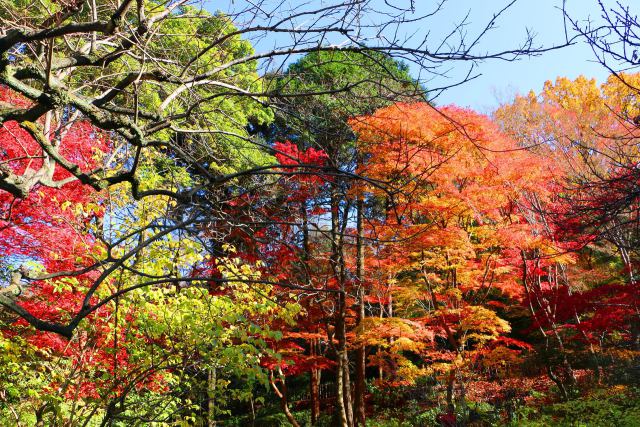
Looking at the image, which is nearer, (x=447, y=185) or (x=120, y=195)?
(x=120, y=195)

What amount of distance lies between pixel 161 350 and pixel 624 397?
28.1 ft

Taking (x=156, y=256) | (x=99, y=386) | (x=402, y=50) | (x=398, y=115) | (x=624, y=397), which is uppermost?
(x=398, y=115)

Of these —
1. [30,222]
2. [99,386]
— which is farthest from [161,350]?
[30,222]

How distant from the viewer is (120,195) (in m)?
4.81

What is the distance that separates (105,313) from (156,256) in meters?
0.90

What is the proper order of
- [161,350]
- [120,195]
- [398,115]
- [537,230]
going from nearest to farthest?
[161,350]
[120,195]
[398,115]
[537,230]

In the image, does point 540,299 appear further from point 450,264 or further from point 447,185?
point 447,185

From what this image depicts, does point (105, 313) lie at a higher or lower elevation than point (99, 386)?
higher

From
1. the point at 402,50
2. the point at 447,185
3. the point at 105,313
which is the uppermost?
the point at 447,185

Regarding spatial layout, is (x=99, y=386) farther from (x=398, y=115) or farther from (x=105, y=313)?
(x=398, y=115)

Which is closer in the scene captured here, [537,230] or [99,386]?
[99,386]

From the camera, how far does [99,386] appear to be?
4004 mm

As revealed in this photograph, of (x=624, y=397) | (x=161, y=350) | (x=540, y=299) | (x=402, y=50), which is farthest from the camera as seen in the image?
(x=540, y=299)

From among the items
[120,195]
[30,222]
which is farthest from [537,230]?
[30,222]
